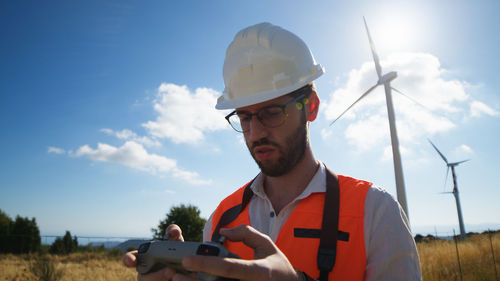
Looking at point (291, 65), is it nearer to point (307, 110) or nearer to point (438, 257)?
point (307, 110)

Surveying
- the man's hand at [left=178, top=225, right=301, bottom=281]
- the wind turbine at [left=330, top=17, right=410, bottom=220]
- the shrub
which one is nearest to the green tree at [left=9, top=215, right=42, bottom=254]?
the shrub

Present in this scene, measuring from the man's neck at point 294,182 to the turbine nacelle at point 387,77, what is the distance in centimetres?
1818

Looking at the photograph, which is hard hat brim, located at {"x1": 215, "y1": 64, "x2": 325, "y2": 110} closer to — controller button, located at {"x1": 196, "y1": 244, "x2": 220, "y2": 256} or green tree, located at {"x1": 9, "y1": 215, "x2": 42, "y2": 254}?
controller button, located at {"x1": 196, "y1": 244, "x2": 220, "y2": 256}

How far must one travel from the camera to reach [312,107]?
2545 mm

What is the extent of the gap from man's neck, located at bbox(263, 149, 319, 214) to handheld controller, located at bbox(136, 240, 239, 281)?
123cm

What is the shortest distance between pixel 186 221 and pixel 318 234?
3463 centimetres

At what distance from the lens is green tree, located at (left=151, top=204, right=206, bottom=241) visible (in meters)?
34.4

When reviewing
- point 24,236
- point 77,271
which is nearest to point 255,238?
point 77,271

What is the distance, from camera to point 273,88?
240 centimetres

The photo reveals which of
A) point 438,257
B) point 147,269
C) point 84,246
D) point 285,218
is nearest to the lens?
point 147,269

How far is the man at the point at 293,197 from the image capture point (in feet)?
5.87

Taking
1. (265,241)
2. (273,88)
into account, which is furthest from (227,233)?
(273,88)

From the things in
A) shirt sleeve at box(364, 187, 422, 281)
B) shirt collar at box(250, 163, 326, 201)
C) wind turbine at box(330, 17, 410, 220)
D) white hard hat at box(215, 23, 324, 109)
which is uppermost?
wind turbine at box(330, 17, 410, 220)

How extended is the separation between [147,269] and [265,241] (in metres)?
0.63
